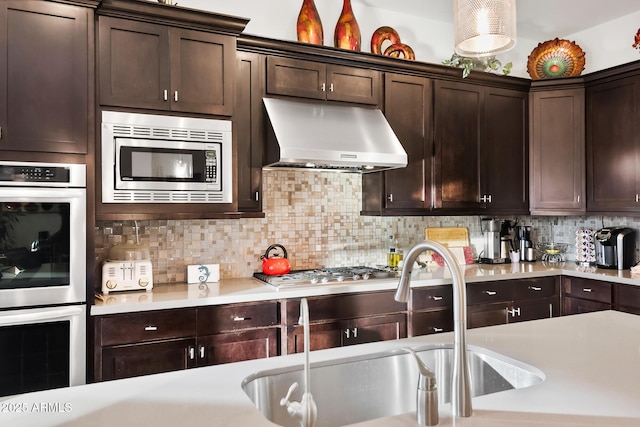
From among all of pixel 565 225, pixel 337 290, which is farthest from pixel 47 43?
pixel 565 225

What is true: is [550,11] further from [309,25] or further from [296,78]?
[296,78]

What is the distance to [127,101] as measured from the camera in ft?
8.72

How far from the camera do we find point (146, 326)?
8.23ft

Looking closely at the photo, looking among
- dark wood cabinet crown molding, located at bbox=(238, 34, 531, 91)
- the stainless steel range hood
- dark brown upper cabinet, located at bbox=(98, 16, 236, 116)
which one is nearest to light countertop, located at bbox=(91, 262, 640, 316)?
the stainless steel range hood

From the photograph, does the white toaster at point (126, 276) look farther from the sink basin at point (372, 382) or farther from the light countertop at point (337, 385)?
the sink basin at point (372, 382)

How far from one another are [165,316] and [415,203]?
200 cm

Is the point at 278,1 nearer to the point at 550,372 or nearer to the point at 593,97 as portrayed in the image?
the point at 593,97

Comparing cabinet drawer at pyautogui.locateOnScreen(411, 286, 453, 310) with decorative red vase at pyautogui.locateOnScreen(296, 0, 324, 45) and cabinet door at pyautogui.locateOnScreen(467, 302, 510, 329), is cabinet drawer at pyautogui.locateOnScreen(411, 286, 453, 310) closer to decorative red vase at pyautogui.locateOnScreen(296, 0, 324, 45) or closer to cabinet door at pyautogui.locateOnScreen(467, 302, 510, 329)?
cabinet door at pyautogui.locateOnScreen(467, 302, 510, 329)

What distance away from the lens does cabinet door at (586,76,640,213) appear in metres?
3.66

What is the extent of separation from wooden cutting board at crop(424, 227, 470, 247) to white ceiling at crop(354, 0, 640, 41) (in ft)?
5.81

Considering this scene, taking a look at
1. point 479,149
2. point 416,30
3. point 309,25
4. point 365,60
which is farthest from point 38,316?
point 416,30

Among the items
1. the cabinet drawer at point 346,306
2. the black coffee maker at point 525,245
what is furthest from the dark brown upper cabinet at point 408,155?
the black coffee maker at point 525,245

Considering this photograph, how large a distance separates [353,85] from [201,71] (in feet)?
3.68

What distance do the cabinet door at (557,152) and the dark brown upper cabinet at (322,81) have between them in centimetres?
156
